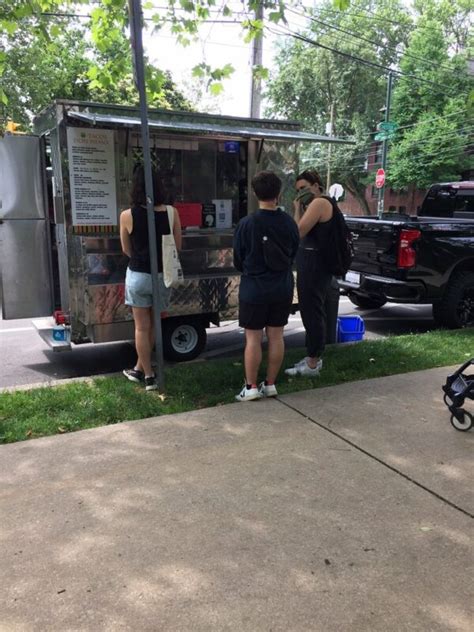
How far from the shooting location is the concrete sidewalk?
2234mm

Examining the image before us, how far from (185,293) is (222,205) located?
1.43 m

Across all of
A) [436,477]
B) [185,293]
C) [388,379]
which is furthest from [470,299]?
[436,477]

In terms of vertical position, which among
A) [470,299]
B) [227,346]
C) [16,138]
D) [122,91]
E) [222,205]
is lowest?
[227,346]

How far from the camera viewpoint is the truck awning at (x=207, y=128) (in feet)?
15.7

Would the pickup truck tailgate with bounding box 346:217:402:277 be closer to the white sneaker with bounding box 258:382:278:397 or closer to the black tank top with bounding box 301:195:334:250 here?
the black tank top with bounding box 301:195:334:250

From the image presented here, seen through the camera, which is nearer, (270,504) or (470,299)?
(270,504)

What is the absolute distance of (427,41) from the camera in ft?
95.2

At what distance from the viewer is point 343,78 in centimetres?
3250

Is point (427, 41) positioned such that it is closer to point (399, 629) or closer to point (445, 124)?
point (445, 124)

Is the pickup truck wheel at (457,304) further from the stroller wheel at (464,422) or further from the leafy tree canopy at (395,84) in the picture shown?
the leafy tree canopy at (395,84)

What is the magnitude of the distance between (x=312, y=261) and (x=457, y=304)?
3.14 meters

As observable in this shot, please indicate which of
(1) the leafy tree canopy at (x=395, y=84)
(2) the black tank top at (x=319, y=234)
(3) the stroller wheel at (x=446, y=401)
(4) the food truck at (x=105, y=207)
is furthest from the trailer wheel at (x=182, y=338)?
(1) the leafy tree canopy at (x=395, y=84)

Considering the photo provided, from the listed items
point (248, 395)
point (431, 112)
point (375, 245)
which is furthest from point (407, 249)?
point (431, 112)

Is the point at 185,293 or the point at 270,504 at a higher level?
the point at 185,293
